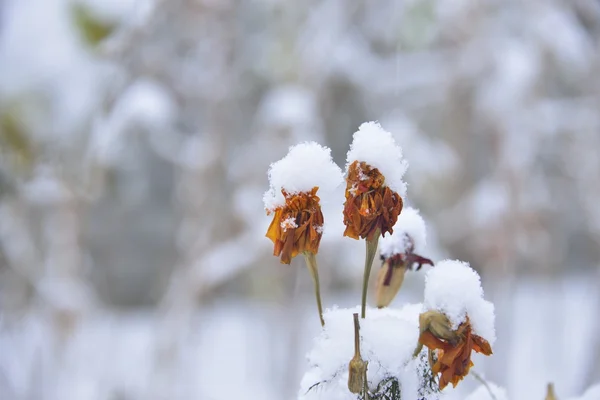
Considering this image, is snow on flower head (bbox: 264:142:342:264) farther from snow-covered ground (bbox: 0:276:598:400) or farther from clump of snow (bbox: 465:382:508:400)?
clump of snow (bbox: 465:382:508:400)

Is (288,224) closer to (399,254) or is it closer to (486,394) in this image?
(399,254)

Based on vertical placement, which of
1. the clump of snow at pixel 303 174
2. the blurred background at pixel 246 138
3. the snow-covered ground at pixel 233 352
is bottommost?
the snow-covered ground at pixel 233 352

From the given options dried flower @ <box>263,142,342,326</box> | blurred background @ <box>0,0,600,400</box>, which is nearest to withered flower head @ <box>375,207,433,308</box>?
dried flower @ <box>263,142,342,326</box>

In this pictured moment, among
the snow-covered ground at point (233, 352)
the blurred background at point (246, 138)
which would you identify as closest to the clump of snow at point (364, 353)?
the snow-covered ground at point (233, 352)

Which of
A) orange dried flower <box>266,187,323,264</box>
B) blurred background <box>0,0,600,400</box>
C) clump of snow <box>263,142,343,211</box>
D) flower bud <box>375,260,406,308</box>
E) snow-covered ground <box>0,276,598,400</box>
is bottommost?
snow-covered ground <box>0,276,598,400</box>

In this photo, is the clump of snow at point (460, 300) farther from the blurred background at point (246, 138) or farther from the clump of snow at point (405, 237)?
the blurred background at point (246, 138)

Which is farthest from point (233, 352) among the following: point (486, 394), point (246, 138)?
point (486, 394)
